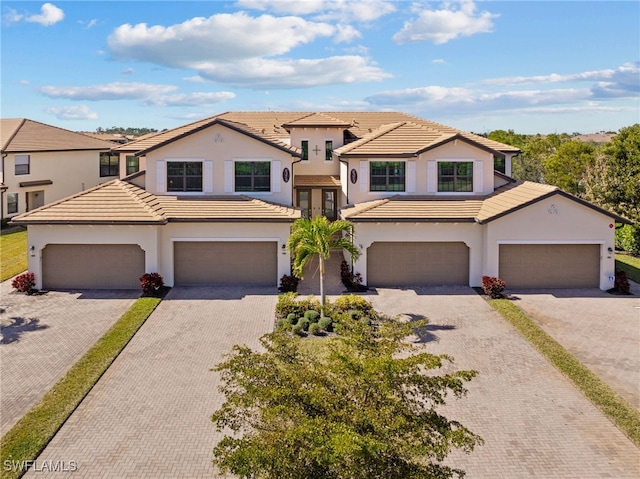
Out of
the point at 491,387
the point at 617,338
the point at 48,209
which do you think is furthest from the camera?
the point at 48,209

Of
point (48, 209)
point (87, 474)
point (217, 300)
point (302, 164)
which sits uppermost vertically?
point (302, 164)

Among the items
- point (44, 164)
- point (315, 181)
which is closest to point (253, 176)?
point (315, 181)

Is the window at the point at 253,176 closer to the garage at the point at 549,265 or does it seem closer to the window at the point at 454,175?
the window at the point at 454,175

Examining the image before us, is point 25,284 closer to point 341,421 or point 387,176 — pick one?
point 387,176

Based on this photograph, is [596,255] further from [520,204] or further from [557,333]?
[557,333]

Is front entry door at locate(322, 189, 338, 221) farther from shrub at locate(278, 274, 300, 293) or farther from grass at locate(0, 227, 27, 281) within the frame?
grass at locate(0, 227, 27, 281)

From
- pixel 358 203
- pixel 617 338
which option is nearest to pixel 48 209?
pixel 358 203

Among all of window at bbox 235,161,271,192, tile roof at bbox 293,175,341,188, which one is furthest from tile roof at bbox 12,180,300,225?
tile roof at bbox 293,175,341,188
